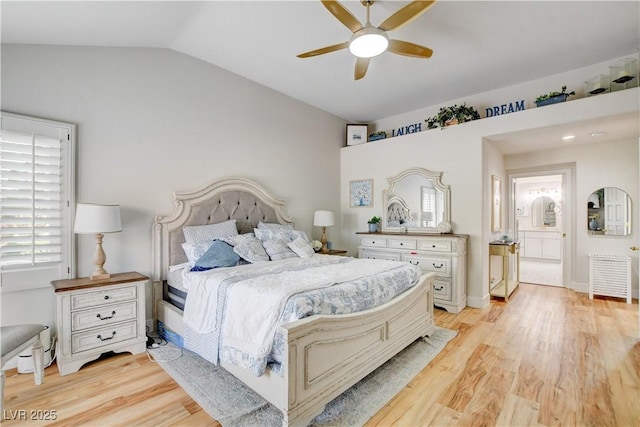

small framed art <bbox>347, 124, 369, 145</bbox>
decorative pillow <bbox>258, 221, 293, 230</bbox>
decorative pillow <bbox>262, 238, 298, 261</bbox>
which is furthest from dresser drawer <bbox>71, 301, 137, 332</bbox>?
small framed art <bbox>347, 124, 369, 145</bbox>

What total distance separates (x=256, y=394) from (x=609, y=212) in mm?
5649

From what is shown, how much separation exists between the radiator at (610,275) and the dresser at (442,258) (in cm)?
212

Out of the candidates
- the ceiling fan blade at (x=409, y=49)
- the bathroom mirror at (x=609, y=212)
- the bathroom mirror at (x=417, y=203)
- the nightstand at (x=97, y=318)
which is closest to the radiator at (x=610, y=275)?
the bathroom mirror at (x=609, y=212)

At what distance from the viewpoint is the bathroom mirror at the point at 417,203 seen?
4340 mm

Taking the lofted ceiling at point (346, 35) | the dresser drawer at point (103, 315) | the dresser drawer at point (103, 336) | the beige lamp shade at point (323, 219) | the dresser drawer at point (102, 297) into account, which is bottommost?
the dresser drawer at point (103, 336)

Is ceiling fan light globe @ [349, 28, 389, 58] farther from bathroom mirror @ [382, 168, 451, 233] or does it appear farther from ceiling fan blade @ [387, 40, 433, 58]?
bathroom mirror @ [382, 168, 451, 233]

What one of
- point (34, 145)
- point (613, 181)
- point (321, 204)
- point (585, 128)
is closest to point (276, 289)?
point (34, 145)

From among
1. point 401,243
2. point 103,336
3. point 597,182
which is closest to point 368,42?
point 401,243

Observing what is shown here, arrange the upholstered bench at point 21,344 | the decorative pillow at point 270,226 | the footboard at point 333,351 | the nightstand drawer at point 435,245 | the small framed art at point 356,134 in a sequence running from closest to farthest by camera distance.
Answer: the footboard at point 333,351 → the upholstered bench at point 21,344 → the decorative pillow at point 270,226 → the nightstand drawer at point 435,245 → the small framed art at point 356,134

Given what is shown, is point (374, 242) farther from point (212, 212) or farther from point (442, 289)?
point (212, 212)

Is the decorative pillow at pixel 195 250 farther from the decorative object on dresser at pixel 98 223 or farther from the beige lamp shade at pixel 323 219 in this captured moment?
the beige lamp shade at pixel 323 219

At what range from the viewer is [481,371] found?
7.84ft

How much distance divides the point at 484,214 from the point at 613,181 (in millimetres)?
2336

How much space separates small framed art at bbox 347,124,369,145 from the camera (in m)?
5.46
